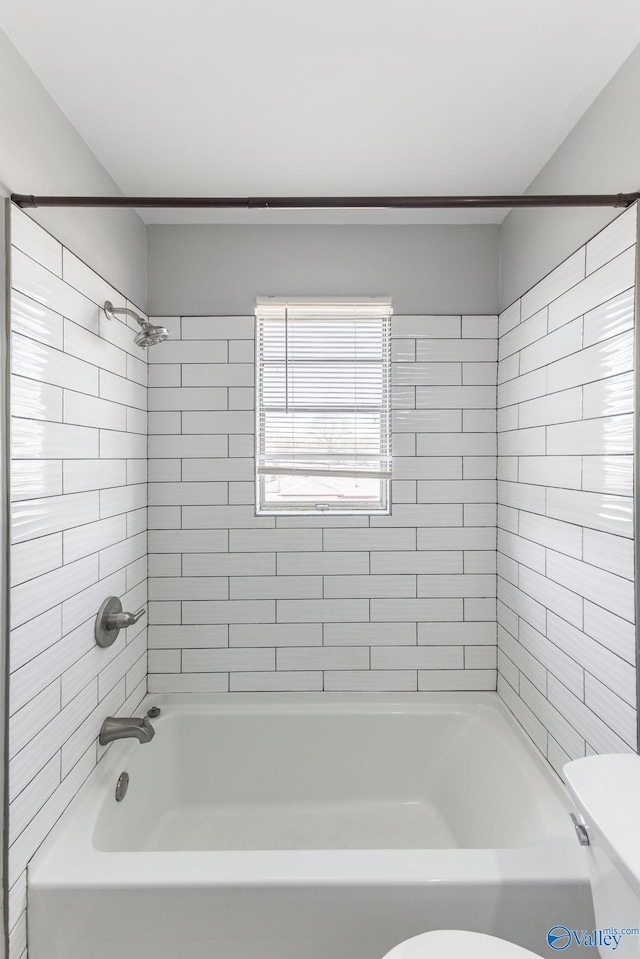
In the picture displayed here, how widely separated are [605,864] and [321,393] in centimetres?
172

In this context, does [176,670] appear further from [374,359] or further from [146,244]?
[146,244]

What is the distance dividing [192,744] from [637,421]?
6.40 feet

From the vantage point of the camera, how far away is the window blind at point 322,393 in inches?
85.3

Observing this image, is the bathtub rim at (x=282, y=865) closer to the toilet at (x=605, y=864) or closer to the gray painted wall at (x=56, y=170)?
the toilet at (x=605, y=864)

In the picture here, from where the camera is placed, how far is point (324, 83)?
1.35 metres

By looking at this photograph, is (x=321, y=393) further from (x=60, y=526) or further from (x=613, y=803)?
(x=613, y=803)

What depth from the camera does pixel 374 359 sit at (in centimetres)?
217

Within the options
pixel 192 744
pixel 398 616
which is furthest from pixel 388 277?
pixel 192 744

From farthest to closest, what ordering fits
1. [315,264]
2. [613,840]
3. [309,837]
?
[315,264]
[309,837]
[613,840]

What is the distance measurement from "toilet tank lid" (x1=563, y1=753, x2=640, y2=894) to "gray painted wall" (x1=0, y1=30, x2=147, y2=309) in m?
1.80

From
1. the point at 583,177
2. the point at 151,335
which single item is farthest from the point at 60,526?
the point at 583,177

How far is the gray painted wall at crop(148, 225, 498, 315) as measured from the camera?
2121 millimetres

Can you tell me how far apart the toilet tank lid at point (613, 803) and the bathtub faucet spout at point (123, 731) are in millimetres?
1264
